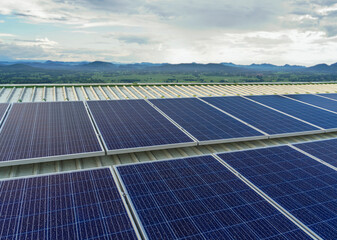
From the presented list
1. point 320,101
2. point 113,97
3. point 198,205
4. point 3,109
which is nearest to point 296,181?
point 198,205

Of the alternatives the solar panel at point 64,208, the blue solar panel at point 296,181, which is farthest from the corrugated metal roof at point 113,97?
the blue solar panel at point 296,181

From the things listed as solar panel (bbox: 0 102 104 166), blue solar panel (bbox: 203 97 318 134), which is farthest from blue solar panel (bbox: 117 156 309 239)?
blue solar panel (bbox: 203 97 318 134)

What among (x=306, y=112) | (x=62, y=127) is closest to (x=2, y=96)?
(x=62, y=127)

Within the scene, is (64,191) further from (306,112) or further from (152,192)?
(306,112)

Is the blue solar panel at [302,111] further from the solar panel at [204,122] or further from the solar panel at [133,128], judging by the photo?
the solar panel at [133,128]

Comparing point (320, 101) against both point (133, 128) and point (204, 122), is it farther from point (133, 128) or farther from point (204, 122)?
point (133, 128)
